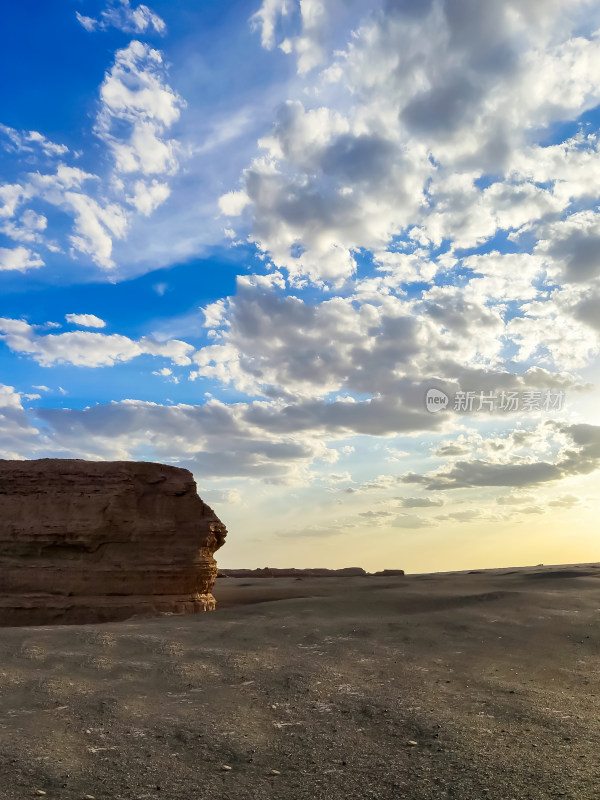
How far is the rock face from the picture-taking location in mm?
15727

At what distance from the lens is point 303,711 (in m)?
6.61

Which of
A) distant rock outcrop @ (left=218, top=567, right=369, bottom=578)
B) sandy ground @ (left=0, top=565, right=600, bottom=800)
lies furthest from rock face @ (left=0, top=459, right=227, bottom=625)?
distant rock outcrop @ (left=218, top=567, right=369, bottom=578)

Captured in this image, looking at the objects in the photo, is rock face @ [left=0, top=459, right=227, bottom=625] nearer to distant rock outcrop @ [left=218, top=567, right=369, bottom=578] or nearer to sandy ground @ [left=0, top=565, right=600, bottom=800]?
sandy ground @ [left=0, top=565, right=600, bottom=800]

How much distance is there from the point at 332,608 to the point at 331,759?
994cm

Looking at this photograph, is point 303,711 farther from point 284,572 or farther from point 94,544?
point 284,572

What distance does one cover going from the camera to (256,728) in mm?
6070

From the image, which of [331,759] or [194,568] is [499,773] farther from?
[194,568]

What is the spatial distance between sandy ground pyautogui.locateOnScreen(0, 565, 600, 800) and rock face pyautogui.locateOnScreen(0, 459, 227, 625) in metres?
4.53

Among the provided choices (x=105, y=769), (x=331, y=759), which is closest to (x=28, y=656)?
A: (x=105, y=769)

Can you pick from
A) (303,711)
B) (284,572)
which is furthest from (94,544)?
(284,572)

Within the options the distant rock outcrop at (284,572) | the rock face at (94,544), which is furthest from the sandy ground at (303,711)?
the distant rock outcrop at (284,572)

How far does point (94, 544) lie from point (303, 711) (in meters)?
11.1

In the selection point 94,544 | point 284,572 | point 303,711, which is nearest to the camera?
point 303,711

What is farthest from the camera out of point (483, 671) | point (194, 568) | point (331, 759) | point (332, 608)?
point (194, 568)
